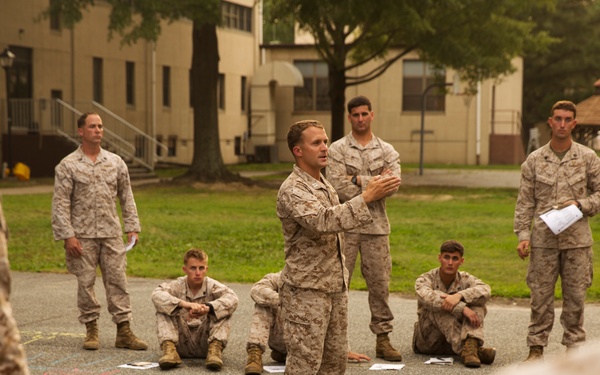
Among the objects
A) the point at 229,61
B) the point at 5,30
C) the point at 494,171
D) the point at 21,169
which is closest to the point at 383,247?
the point at 21,169

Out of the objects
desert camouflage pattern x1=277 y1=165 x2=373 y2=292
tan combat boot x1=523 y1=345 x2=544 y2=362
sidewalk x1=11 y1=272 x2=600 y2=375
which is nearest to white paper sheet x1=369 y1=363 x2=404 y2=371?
sidewalk x1=11 y1=272 x2=600 y2=375

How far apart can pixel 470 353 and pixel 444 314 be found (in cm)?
46

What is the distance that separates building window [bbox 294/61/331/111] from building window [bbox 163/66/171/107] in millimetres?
9619

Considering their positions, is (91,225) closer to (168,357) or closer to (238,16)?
(168,357)

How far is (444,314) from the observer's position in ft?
29.1

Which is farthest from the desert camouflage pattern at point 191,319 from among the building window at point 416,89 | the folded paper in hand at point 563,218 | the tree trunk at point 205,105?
the building window at point 416,89

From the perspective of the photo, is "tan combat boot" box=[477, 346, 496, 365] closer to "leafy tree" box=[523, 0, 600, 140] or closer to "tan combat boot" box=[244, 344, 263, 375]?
"tan combat boot" box=[244, 344, 263, 375]

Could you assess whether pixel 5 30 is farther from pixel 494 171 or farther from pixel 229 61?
pixel 494 171

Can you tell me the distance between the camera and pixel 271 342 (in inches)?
342

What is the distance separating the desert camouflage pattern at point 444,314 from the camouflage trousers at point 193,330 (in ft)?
5.45

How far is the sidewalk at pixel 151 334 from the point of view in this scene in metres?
8.45

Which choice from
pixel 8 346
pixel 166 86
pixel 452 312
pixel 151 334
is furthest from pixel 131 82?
pixel 8 346

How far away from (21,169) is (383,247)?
25.7 metres

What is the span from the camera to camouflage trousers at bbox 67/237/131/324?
9289 millimetres
